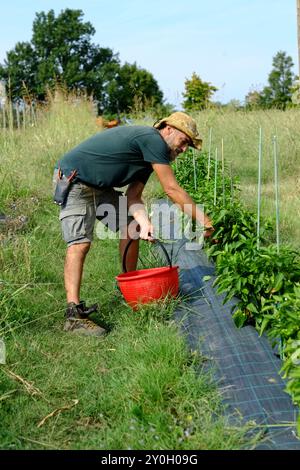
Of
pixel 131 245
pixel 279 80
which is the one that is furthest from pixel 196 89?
pixel 131 245

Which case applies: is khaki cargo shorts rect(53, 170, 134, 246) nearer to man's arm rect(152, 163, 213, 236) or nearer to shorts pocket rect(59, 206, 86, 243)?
shorts pocket rect(59, 206, 86, 243)

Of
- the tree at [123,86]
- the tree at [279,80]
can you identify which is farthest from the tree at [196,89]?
the tree at [123,86]

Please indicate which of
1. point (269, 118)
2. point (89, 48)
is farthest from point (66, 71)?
point (269, 118)

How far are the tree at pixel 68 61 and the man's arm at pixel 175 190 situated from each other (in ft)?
127

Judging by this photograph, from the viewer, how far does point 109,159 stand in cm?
360

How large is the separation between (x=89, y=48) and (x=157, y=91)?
12.6 meters

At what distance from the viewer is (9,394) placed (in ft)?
9.12

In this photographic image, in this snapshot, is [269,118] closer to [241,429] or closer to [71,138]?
[71,138]

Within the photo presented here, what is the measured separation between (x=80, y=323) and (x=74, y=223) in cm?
60

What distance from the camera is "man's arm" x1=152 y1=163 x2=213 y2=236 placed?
3.39 m

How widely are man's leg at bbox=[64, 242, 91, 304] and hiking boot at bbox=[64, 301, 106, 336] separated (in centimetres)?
6

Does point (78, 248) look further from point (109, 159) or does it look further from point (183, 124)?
point (183, 124)

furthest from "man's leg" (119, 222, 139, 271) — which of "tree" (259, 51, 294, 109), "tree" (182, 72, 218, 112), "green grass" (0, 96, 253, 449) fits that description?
"tree" (259, 51, 294, 109)
